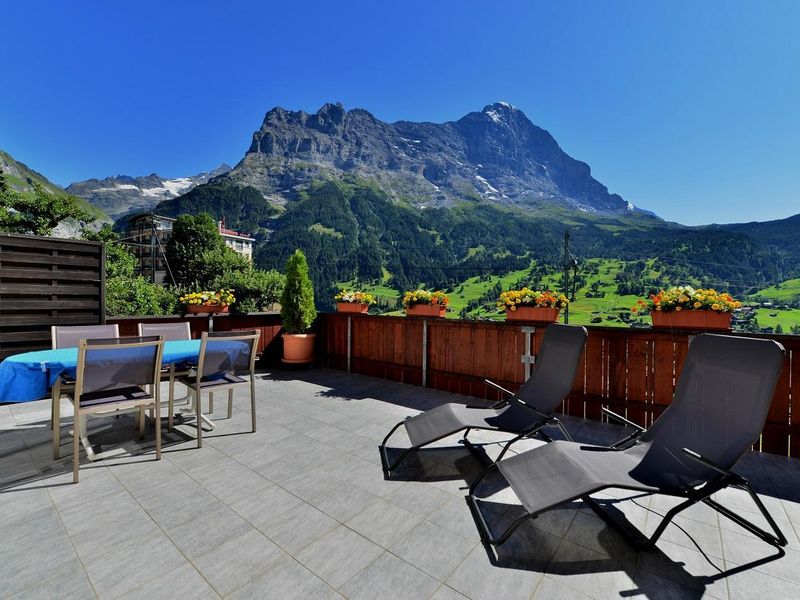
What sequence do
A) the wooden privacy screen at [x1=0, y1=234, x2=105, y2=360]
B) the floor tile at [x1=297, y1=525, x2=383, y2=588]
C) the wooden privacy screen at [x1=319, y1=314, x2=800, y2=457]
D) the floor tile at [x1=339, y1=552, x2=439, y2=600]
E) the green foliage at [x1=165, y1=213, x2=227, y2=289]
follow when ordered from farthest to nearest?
the green foliage at [x1=165, y1=213, x2=227, y2=289], the wooden privacy screen at [x1=0, y1=234, x2=105, y2=360], the wooden privacy screen at [x1=319, y1=314, x2=800, y2=457], the floor tile at [x1=297, y1=525, x2=383, y2=588], the floor tile at [x1=339, y1=552, x2=439, y2=600]

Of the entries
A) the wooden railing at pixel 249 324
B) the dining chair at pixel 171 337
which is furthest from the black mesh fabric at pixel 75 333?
Result: the wooden railing at pixel 249 324

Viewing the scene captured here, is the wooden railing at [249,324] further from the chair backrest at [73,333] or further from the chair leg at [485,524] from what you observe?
the chair leg at [485,524]

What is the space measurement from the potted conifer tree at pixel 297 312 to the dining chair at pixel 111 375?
3774 mm

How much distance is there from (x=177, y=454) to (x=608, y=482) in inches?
130

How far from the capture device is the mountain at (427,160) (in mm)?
119688

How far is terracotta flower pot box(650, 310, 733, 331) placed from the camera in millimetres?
3506

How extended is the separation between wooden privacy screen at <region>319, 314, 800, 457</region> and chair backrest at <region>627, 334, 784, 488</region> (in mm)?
1543

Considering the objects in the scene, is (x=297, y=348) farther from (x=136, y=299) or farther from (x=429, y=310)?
(x=136, y=299)

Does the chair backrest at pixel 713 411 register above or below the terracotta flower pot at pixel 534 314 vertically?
below

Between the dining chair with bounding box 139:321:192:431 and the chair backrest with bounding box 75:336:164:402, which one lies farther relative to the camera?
the dining chair with bounding box 139:321:192:431

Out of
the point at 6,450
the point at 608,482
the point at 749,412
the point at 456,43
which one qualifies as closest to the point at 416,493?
the point at 608,482

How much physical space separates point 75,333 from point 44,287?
87.9 inches

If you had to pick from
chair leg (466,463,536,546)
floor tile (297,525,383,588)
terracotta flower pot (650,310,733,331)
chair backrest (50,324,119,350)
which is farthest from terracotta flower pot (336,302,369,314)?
floor tile (297,525,383,588)

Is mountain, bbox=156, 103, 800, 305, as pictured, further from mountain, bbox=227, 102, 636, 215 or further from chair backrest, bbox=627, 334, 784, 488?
chair backrest, bbox=627, 334, 784, 488
